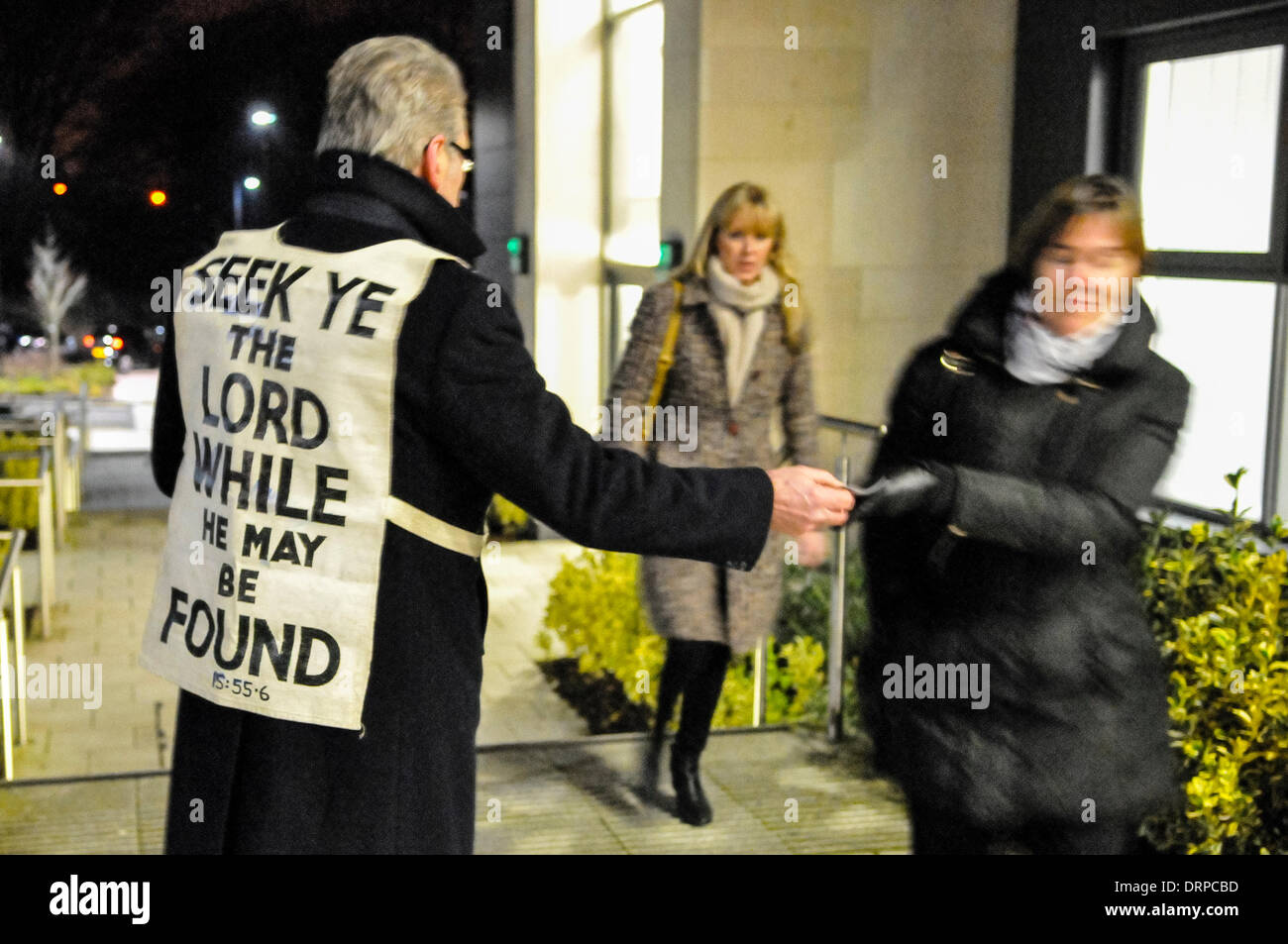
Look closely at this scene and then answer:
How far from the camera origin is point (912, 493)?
2.60 m

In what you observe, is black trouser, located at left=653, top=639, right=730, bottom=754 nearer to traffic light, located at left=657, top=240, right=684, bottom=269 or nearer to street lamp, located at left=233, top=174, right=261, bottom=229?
traffic light, located at left=657, top=240, right=684, bottom=269

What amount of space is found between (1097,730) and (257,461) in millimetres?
1502

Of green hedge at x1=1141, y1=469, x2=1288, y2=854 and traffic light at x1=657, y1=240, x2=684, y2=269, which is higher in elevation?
traffic light at x1=657, y1=240, x2=684, y2=269

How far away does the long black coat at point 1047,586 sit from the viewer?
2.52 m

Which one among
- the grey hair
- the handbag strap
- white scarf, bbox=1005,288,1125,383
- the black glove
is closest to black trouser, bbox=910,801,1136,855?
the black glove

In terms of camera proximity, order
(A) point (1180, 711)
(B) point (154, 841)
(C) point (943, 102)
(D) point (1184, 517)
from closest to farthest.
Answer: (A) point (1180, 711)
(B) point (154, 841)
(D) point (1184, 517)
(C) point (943, 102)

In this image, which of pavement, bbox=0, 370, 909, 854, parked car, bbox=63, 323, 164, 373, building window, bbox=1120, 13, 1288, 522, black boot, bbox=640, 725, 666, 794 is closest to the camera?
pavement, bbox=0, 370, 909, 854

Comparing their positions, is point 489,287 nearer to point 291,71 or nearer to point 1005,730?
point 1005,730

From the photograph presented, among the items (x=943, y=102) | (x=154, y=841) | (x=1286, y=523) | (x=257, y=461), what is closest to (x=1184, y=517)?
(x=1286, y=523)

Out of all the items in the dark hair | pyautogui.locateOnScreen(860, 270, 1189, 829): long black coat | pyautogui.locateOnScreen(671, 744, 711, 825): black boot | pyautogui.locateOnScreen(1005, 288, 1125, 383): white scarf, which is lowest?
pyautogui.locateOnScreen(671, 744, 711, 825): black boot

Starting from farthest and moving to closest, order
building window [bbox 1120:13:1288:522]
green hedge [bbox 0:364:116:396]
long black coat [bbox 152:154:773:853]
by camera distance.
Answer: green hedge [bbox 0:364:116:396] < building window [bbox 1120:13:1288:522] < long black coat [bbox 152:154:773:853]

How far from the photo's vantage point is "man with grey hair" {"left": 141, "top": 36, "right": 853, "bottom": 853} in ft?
7.21

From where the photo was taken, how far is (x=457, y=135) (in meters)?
2.42

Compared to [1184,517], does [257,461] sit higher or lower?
higher
